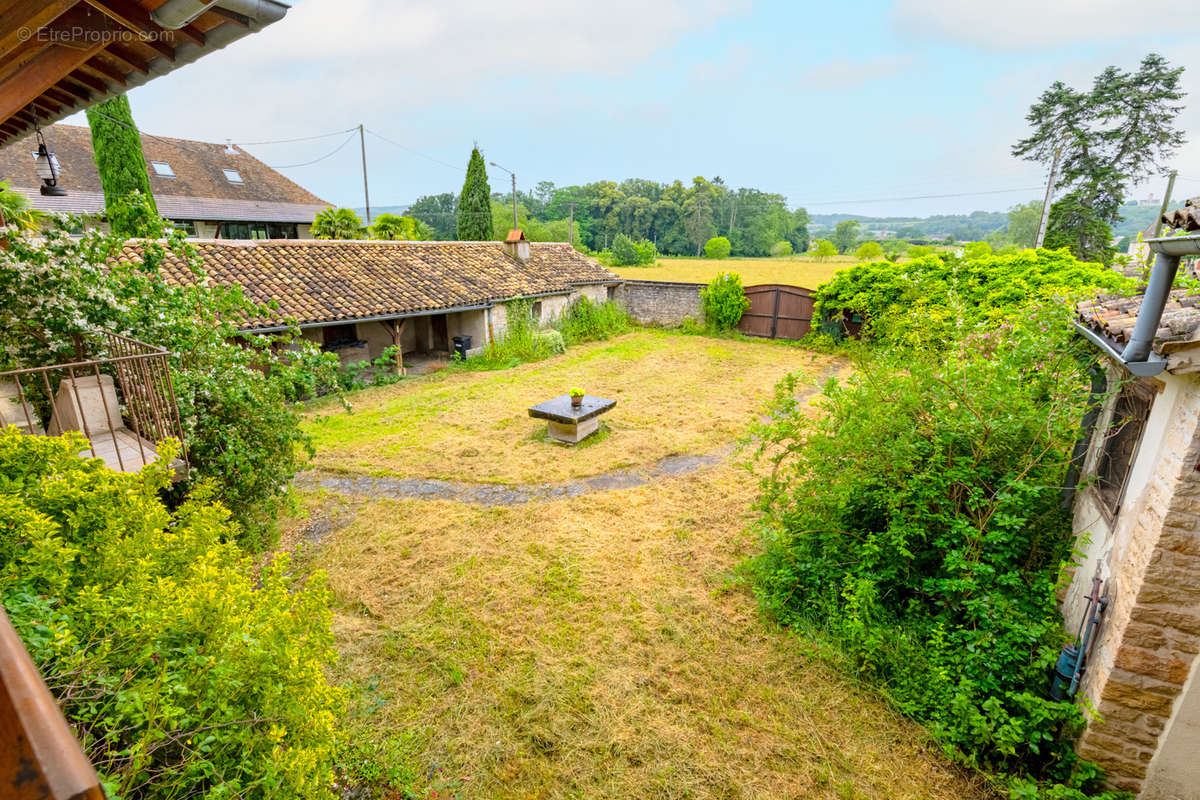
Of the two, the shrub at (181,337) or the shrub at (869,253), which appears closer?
the shrub at (181,337)

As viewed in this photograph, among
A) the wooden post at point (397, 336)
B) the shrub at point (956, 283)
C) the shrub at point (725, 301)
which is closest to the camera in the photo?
the shrub at point (956, 283)

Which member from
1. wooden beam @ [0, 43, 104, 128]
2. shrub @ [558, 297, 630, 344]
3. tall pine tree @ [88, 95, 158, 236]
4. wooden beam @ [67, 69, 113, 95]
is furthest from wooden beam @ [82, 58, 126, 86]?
tall pine tree @ [88, 95, 158, 236]

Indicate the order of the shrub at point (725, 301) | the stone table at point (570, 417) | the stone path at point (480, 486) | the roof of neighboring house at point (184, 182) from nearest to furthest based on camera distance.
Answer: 1. the stone path at point (480, 486)
2. the stone table at point (570, 417)
3. the shrub at point (725, 301)
4. the roof of neighboring house at point (184, 182)

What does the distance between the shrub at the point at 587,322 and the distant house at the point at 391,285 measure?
391mm

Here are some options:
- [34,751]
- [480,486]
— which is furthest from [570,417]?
[34,751]

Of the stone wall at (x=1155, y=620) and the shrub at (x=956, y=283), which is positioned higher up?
the shrub at (x=956, y=283)

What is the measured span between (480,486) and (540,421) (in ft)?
9.02

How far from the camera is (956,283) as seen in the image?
9.92 m

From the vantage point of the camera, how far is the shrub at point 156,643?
1715 millimetres

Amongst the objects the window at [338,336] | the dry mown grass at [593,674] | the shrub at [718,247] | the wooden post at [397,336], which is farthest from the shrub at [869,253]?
the dry mown grass at [593,674]

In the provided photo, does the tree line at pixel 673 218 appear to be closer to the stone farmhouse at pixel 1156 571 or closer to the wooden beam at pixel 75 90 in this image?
the wooden beam at pixel 75 90

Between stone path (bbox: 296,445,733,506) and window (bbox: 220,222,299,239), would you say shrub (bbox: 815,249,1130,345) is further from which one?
window (bbox: 220,222,299,239)

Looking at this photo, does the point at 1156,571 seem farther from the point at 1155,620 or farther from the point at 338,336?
the point at 338,336

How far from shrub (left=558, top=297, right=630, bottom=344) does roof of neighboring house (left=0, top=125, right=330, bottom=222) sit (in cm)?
1757
